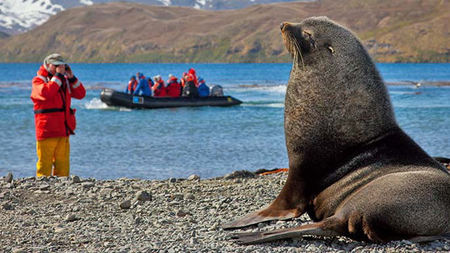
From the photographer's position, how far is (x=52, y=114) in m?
10.6

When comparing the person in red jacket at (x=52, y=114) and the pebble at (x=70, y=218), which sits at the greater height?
the person in red jacket at (x=52, y=114)

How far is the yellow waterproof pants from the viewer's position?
10.7m

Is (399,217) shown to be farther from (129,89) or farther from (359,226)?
(129,89)

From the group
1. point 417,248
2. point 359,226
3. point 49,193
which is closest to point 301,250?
point 359,226

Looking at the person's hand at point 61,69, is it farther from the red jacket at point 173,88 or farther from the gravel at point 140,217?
the red jacket at point 173,88

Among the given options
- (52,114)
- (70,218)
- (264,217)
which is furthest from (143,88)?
(264,217)

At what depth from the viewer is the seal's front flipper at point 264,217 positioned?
6051 mm

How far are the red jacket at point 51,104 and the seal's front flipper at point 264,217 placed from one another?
16.9 ft

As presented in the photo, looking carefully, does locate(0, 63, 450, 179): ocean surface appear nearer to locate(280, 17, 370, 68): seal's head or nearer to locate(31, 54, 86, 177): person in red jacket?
locate(31, 54, 86, 177): person in red jacket

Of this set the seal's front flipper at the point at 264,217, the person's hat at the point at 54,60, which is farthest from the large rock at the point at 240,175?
the seal's front flipper at the point at 264,217

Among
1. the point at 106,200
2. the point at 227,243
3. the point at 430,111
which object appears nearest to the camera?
the point at 227,243

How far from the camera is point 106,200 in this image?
8.12 metres

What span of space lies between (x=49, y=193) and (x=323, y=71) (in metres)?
4.17

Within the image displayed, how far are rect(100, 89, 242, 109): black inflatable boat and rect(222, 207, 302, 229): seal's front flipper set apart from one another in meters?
25.4
